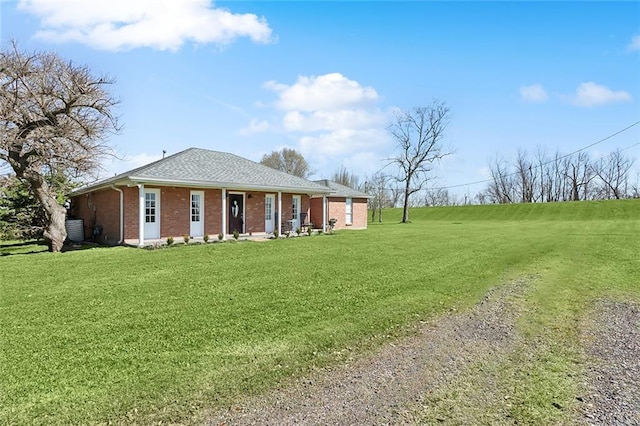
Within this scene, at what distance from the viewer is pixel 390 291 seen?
6.84m

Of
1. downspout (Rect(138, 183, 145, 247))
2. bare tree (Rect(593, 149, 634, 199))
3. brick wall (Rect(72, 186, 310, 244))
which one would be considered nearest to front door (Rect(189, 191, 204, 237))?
brick wall (Rect(72, 186, 310, 244))

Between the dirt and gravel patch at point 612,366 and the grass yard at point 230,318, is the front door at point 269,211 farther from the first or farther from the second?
the dirt and gravel patch at point 612,366

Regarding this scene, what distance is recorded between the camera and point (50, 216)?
13.1 meters

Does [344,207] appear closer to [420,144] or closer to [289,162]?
[420,144]

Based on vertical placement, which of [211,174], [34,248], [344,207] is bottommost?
[34,248]

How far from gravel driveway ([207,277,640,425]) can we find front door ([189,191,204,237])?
12.7 metres

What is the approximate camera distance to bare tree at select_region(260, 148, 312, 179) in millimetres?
49344

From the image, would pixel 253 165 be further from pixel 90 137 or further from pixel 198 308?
pixel 198 308

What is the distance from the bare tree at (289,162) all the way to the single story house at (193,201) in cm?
2886

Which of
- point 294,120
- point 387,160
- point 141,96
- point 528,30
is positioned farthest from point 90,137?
point 387,160

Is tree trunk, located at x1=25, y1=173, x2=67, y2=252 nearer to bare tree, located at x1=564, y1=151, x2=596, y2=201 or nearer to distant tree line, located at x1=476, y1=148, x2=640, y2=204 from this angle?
distant tree line, located at x1=476, y1=148, x2=640, y2=204

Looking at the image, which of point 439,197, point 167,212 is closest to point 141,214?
point 167,212

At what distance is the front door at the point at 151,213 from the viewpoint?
14453 mm

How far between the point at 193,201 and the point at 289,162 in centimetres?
3440
